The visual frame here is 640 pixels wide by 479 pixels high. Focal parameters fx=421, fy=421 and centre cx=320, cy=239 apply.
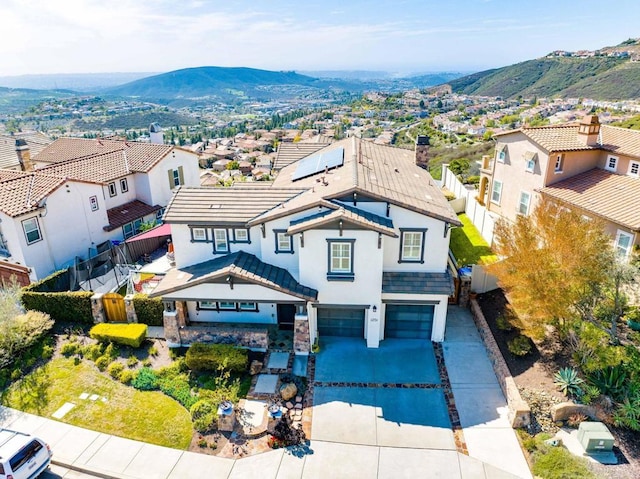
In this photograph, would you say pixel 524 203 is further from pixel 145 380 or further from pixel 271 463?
pixel 145 380

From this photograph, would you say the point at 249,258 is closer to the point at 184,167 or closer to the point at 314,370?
the point at 314,370

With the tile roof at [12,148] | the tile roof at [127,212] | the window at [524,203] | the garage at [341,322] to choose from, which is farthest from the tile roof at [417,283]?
the tile roof at [12,148]

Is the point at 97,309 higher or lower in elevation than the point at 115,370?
higher

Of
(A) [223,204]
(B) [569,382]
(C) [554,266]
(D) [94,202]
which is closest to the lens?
(B) [569,382]

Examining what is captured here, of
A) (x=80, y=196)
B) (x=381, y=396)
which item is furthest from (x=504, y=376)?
(x=80, y=196)

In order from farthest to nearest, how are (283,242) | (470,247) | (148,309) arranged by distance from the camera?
(470,247), (148,309), (283,242)

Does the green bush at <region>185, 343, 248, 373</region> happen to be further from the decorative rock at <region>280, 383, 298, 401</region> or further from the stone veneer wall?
the stone veneer wall

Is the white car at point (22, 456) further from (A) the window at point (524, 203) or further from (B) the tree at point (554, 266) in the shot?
(A) the window at point (524, 203)

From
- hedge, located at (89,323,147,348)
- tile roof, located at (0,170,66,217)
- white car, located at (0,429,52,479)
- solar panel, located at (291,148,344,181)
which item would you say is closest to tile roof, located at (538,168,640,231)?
solar panel, located at (291,148,344,181)
